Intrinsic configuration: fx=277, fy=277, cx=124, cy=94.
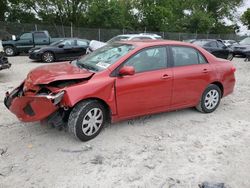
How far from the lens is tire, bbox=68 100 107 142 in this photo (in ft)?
13.7

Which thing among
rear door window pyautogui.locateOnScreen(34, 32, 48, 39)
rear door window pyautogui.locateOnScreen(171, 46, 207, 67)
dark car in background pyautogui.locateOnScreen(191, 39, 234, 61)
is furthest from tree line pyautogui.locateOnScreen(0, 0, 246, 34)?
rear door window pyautogui.locateOnScreen(171, 46, 207, 67)

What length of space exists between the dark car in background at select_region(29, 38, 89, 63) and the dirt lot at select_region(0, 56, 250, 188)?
30.1 feet

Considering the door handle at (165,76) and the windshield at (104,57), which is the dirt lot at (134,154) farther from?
the windshield at (104,57)

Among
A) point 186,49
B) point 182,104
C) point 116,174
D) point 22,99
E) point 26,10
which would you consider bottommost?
point 116,174

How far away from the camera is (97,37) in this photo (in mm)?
26391

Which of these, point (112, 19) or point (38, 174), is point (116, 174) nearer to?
point (38, 174)

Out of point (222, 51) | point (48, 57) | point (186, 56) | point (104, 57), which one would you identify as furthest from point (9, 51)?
point (186, 56)

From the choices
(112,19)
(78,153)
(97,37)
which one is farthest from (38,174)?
(112,19)

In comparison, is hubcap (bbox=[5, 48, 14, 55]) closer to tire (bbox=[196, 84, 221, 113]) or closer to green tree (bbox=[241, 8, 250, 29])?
tire (bbox=[196, 84, 221, 113])

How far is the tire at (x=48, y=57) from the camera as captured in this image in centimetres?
1427

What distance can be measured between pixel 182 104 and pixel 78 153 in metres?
2.41

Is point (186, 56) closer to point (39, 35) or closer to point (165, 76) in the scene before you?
point (165, 76)

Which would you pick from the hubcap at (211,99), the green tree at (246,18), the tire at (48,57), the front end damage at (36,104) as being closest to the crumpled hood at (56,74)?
the front end damage at (36,104)

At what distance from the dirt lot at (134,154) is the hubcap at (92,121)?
18 cm
